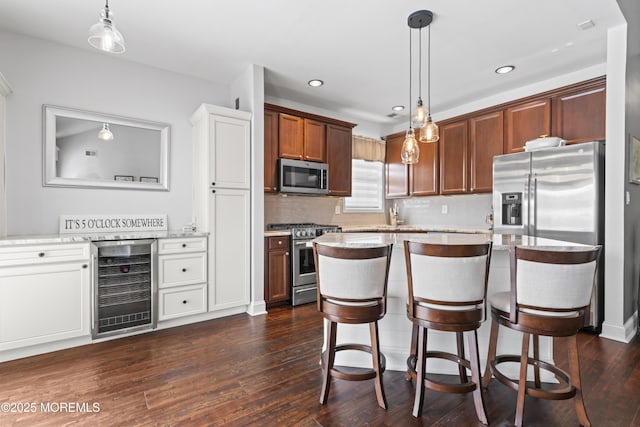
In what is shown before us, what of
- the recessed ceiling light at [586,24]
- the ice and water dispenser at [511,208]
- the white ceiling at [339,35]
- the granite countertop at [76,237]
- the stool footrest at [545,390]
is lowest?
the stool footrest at [545,390]

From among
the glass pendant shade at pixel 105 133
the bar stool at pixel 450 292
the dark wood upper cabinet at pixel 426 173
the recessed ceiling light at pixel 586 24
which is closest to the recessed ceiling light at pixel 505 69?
the recessed ceiling light at pixel 586 24

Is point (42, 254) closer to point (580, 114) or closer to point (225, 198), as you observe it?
point (225, 198)

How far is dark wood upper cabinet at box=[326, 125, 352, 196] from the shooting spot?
15.1 feet

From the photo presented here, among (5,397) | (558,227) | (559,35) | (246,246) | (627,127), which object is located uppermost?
(559,35)

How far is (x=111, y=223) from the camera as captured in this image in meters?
3.27

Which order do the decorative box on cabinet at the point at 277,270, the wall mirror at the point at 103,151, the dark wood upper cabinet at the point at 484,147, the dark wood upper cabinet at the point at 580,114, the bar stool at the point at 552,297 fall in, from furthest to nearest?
the dark wood upper cabinet at the point at 484,147
the decorative box on cabinet at the point at 277,270
the dark wood upper cabinet at the point at 580,114
the wall mirror at the point at 103,151
the bar stool at the point at 552,297

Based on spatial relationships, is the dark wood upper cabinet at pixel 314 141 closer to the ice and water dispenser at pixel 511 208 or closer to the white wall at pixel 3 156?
the ice and water dispenser at pixel 511 208

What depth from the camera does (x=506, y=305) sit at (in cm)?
176

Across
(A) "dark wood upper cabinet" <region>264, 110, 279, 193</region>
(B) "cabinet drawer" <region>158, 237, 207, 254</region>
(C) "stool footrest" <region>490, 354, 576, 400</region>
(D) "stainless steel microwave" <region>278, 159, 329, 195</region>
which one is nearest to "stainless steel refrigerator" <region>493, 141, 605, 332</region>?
(C) "stool footrest" <region>490, 354, 576, 400</region>

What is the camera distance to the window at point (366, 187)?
17.6 ft

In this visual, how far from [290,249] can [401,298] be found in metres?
1.92

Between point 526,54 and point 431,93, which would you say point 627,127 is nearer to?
point 526,54

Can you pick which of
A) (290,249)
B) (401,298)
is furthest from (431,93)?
(401,298)

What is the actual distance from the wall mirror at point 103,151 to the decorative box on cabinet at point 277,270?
1375mm
